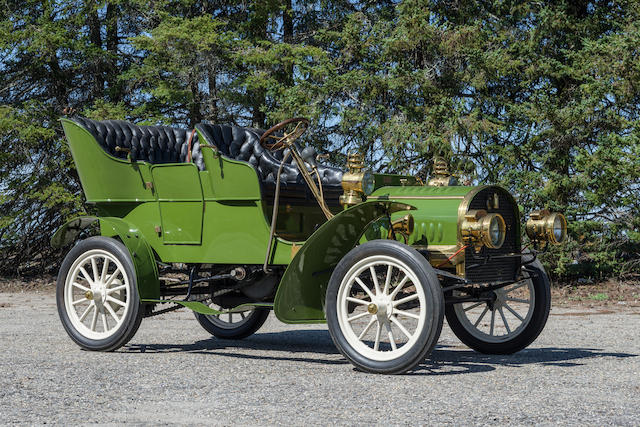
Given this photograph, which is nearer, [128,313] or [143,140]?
[128,313]

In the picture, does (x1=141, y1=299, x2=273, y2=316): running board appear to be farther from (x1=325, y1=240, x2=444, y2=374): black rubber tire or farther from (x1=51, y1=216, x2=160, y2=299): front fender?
(x1=325, y1=240, x2=444, y2=374): black rubber tire

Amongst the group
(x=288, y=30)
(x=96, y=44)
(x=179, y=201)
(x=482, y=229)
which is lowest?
(x=482, y=229)

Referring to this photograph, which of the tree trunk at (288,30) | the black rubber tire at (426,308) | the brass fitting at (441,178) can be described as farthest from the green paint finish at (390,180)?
the tree trunk at (288,30)

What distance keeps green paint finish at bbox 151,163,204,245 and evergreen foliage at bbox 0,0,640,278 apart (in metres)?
6.61

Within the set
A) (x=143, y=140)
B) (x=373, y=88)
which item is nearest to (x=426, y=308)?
(x=143, y=140)

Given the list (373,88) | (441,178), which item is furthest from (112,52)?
(441,178)

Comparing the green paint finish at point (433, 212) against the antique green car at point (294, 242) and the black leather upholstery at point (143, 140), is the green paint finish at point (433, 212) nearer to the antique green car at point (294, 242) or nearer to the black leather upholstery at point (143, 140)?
the antique green car at point (294, 242)

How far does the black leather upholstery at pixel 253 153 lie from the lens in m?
6.84

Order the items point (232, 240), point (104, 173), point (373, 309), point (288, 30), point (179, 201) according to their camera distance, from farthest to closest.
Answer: point (288, 30) < point (104, 173) < point (179, 201) < point (232, 240) < point (373, 309)

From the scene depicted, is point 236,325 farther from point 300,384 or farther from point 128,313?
point 300,384

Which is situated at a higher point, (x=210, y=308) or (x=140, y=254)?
(x=140, y=254)

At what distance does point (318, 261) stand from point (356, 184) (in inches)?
26.4

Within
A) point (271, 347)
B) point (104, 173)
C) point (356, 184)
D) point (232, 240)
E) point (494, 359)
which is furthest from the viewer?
point (271, 347)

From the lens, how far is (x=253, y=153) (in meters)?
7.39
